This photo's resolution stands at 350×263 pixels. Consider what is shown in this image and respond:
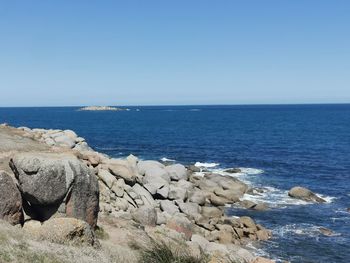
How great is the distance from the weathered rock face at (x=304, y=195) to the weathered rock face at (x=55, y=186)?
94.6 feet

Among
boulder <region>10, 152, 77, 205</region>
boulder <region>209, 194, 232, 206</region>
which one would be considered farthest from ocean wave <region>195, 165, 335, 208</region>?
boulder <region>10, 152, 77, 205</region>

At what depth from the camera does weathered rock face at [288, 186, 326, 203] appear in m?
46.4

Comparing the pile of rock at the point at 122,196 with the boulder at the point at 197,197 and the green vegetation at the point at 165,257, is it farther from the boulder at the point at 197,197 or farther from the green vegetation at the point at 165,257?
the green vegetation at the point at 165,257

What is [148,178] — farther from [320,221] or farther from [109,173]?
[320,221]

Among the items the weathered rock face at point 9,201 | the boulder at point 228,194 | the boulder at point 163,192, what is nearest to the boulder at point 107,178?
the boulder at point 163,192

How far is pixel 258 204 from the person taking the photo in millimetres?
43344

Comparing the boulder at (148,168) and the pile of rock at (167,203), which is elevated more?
the boulder at (148,168)

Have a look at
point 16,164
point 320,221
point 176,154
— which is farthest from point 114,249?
point 176,154

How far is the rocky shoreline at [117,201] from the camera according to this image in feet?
68.6

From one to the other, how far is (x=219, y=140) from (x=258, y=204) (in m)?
55.2

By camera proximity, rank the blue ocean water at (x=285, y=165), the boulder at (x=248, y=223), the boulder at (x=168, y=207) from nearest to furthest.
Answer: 1. the blue ocean water at (x=285, y=165)
2. the boulder at (x=248, y=223)
3. the boulder at (x=168, y=207)

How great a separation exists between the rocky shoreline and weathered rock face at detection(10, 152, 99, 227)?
0.05 metres

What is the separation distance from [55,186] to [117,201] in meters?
10.6

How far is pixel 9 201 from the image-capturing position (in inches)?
809
